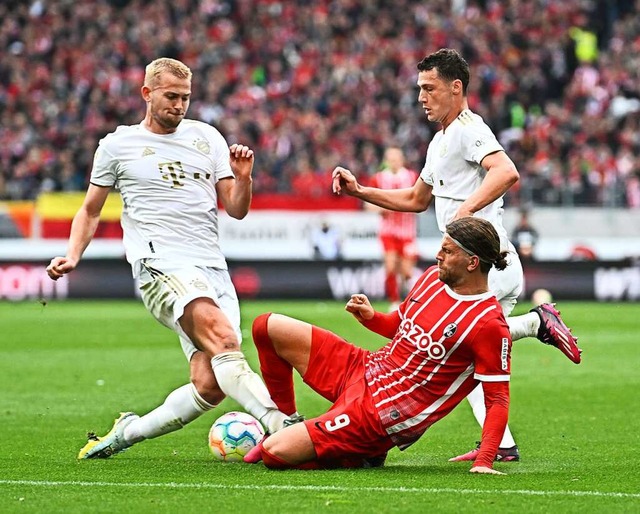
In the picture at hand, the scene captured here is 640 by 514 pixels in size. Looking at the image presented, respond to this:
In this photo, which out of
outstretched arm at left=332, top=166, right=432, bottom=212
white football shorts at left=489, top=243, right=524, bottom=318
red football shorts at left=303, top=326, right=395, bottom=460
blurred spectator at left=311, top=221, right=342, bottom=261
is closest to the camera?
red football shorts at left=303, top=326, right=395, bottom=460

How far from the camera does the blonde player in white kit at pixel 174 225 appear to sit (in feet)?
24.9

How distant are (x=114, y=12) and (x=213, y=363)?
2781 cm

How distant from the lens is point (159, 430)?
25.1 ft

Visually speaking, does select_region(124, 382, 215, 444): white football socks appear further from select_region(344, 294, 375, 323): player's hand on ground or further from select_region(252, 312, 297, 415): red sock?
select_region(344, 294, 375, 323): player's hand on ground

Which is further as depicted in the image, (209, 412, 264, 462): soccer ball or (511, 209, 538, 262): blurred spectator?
(511, 209, 538, 262): blurred spectator

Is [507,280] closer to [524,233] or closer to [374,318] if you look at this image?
[374,318]

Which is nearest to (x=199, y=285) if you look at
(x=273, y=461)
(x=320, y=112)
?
(x=273, y=461)

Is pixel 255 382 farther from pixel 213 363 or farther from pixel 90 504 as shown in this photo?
pixel 90 504

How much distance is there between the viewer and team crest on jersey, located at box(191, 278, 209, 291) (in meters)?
7.66

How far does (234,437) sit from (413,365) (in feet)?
4.37

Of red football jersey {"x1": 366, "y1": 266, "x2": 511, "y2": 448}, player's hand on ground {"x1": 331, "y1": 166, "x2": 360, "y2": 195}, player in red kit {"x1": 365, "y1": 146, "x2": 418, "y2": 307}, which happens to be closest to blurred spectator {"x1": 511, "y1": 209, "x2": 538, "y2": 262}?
player in red kit {"x1": 365, "y1": 146, "x2": 418, "y2": 307}

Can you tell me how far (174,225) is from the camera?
7.88 meters

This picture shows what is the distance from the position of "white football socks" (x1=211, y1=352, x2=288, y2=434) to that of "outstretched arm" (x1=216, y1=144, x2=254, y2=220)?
0.93m

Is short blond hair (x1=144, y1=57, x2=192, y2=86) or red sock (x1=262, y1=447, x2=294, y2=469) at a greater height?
short blond hair (x1=144, y1=57, x2=192, y2=86)
